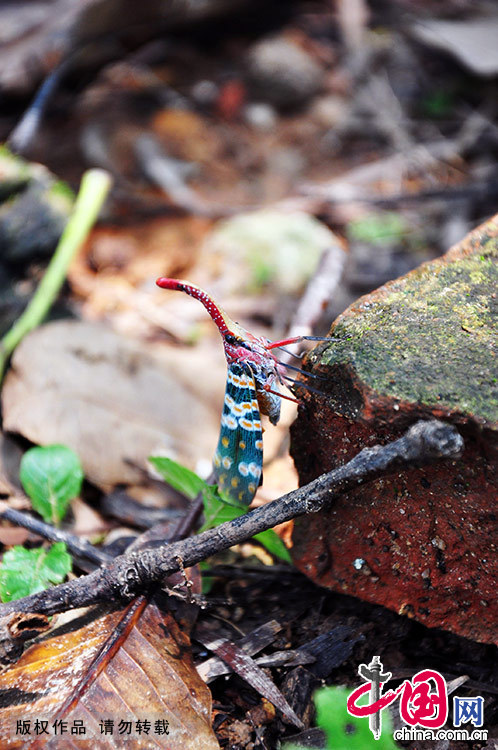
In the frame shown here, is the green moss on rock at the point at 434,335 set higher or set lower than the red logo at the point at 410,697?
higher

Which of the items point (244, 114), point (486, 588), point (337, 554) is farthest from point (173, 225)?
point (486, 588)

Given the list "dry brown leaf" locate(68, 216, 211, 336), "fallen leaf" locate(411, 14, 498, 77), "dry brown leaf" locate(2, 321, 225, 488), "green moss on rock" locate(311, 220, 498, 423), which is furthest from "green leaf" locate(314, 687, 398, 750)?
"fallen leaf" locate(411, 14, 498, 77)

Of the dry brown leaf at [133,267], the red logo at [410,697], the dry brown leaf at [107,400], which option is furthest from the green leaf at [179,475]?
the dry brown leaf at [133,267]

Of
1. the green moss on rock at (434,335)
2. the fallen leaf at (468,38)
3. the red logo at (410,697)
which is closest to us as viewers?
the green moss on rock at (434,335)

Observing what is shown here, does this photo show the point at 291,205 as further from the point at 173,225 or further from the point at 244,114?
the point at 244,114

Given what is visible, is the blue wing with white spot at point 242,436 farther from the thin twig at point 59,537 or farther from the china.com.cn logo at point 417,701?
the china.com.cn logo at point 417,701

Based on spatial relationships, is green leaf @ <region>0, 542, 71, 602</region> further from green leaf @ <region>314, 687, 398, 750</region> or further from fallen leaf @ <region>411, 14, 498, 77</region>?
fallen leaf @ <region>411, 14, 498, 77</region>
